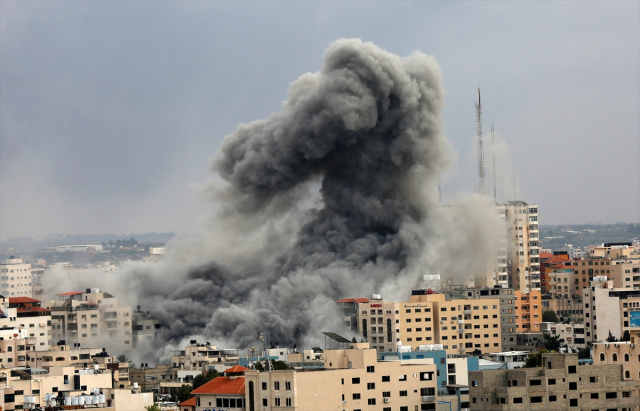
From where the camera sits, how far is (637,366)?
53.1 metres

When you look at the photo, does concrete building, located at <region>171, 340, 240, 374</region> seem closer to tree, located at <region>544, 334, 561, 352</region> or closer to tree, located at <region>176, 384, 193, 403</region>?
tree, located at <region>176, 384, 193, 403</region>

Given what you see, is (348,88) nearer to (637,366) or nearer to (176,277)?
(176,277)

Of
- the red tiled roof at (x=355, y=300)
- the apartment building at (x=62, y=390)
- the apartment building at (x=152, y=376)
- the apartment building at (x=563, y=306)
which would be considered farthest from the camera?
the apartment building at (x=563, y=306)

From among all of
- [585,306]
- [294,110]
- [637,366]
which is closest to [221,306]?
[294,110]

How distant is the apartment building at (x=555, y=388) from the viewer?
50.8 meters

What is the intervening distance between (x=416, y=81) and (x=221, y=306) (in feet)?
64.4

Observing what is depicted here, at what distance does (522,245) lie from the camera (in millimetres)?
113812

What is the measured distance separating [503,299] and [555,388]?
3793 centimetres

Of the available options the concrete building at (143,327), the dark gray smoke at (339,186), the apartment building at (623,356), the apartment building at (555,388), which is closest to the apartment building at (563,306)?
the dark gray smoke at (339,186)

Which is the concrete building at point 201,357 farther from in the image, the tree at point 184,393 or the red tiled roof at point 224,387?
the red tiled roof at point 224,387

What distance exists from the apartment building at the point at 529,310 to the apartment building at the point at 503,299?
28.9ft

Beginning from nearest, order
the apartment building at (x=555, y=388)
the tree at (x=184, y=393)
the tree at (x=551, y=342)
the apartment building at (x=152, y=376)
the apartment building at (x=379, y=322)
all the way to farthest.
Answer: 1. the apartment building at (x=555, y=388)
2. the tree at (x=184, y=393)
3. the apartment building at (x=152, y=376)
4. the tree at (x=551, y=342)
5. the apartment building at (x=379, y=322)

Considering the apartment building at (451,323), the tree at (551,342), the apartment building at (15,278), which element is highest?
the apartment building at (15,278)

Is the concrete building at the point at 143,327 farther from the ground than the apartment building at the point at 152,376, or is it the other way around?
the concrete building at the point at 143,327
